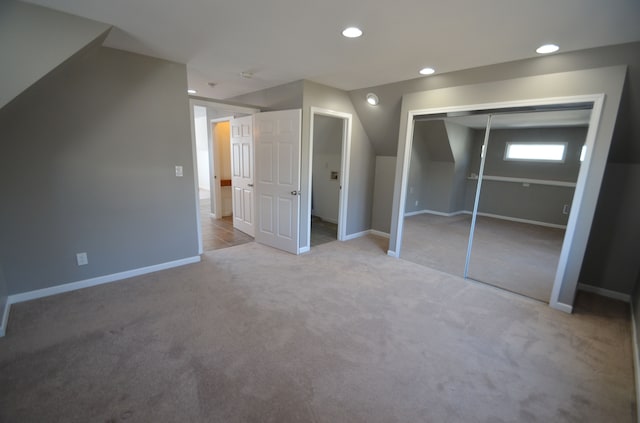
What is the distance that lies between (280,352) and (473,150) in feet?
10.8

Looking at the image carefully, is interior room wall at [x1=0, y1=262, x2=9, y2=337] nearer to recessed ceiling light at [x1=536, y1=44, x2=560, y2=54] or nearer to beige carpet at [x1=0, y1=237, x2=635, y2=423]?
beige carpet at [x1=0, y1=237, x2=635, y2=423]

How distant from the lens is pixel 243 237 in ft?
15.2

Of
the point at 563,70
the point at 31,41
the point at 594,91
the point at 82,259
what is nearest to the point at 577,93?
the point at 594,91

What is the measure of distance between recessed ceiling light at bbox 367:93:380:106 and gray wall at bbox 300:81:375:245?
36 centimetres

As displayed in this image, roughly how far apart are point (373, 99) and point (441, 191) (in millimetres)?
1786

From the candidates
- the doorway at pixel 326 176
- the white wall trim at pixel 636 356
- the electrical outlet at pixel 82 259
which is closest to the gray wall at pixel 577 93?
the white wall trim at pixel 636 356

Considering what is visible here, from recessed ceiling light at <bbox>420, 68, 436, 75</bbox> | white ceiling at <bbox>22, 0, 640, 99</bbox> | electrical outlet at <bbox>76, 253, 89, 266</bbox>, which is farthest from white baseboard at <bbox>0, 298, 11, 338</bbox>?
recessed ceiling light at <bbox>420, 68, 436, 75</bbox>

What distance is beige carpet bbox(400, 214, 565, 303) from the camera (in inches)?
123

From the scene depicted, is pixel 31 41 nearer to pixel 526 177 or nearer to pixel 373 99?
pixel 373 99

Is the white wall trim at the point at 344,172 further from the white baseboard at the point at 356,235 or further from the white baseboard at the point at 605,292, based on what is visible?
the white baseboard at the point at 605,292

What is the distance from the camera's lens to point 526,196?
3.45 m

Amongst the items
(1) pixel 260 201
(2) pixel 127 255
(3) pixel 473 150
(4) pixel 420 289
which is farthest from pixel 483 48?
(2) pixel 127 255

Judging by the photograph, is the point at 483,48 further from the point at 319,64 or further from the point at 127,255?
the point at 127,255

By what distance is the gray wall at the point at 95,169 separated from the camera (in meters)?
2.41
